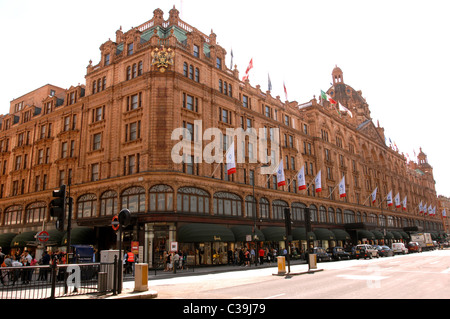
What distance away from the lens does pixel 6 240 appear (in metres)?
44.6

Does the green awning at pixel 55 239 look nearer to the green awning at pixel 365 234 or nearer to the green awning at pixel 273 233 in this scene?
the green awning at pixel 273 233

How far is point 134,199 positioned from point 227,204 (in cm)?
1074

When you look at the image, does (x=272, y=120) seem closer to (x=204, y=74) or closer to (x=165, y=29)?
(x=204, y=74)

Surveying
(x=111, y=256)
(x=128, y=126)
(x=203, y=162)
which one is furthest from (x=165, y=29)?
(x=111, y=256)

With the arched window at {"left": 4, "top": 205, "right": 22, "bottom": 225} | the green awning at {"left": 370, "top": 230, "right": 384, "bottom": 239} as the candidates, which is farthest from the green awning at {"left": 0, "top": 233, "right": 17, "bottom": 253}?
the green awning at {"left": 370, "top": 230, "right": 384, "bottom": 239}

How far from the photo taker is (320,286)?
16.1 metres

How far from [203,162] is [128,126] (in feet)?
30.6

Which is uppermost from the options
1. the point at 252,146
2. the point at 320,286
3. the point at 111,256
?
the point at 252,146

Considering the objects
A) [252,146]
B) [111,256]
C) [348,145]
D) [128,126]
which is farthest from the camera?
[348,145]

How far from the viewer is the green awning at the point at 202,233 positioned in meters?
33.8

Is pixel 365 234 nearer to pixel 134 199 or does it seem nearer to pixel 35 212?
pixel 134 199

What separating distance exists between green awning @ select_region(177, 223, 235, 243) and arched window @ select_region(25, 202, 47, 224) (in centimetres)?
2148

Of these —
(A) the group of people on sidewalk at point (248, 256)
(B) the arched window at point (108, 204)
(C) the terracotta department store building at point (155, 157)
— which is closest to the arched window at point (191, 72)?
(C) the terracotta department store building at point (155, 157)

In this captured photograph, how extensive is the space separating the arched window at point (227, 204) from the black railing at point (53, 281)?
2496 centimetres
